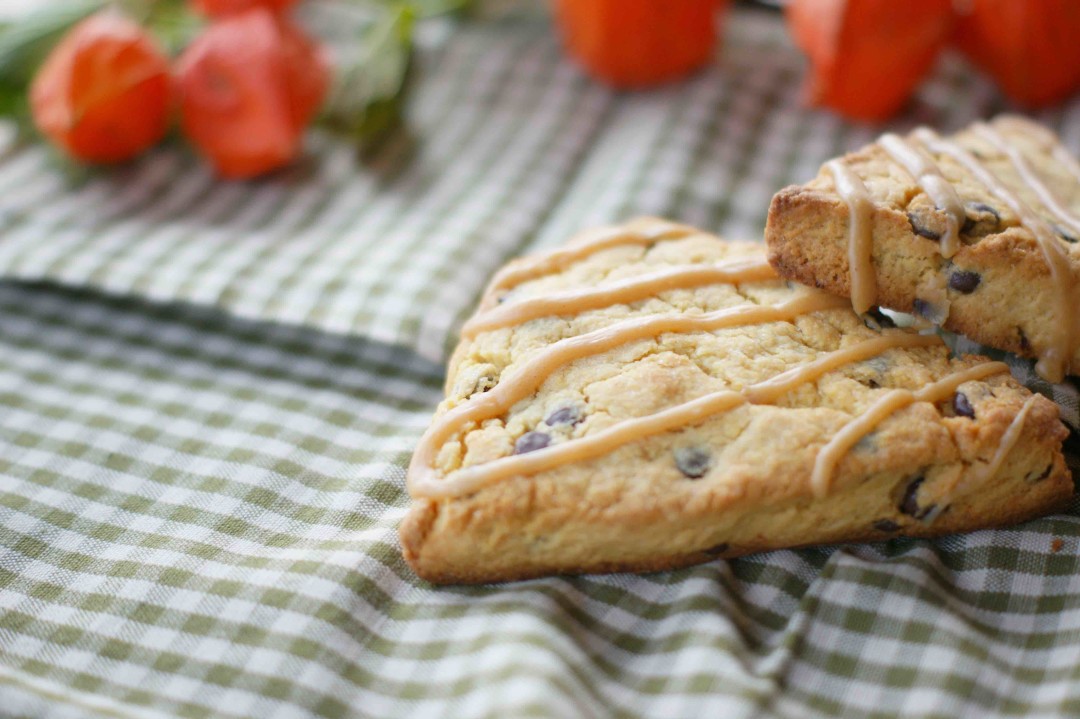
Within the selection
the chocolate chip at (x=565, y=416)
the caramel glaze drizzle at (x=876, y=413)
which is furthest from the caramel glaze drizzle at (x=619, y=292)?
the caramel glaze drizzle at (x=876, y=413)

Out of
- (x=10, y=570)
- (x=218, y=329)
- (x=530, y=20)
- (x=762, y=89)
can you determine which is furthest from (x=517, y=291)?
(x=530, y=20)

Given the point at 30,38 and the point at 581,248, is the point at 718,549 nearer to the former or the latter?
the point at 581,248

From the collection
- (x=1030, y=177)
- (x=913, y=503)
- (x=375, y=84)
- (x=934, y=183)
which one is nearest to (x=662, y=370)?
(x=913, y=503)

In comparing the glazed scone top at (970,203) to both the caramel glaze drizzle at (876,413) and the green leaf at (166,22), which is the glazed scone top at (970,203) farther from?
the green leaf at (166,22)

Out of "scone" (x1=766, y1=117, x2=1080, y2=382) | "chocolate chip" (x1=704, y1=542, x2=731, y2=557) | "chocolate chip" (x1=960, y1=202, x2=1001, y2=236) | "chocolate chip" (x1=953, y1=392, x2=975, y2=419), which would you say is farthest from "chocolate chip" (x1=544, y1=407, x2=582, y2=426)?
"chocolate chip" (x1=960, y1=202, x2=1001, y2=236)

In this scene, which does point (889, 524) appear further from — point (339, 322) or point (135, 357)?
point (135, 357)

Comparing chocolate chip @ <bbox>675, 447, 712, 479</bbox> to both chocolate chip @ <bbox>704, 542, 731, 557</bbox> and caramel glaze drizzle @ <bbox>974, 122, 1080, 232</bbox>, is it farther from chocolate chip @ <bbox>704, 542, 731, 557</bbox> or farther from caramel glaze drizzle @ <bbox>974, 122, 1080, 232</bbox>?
caramel glaze drizzle @ <bbox>974, 122, 1080, 232</bbox>
